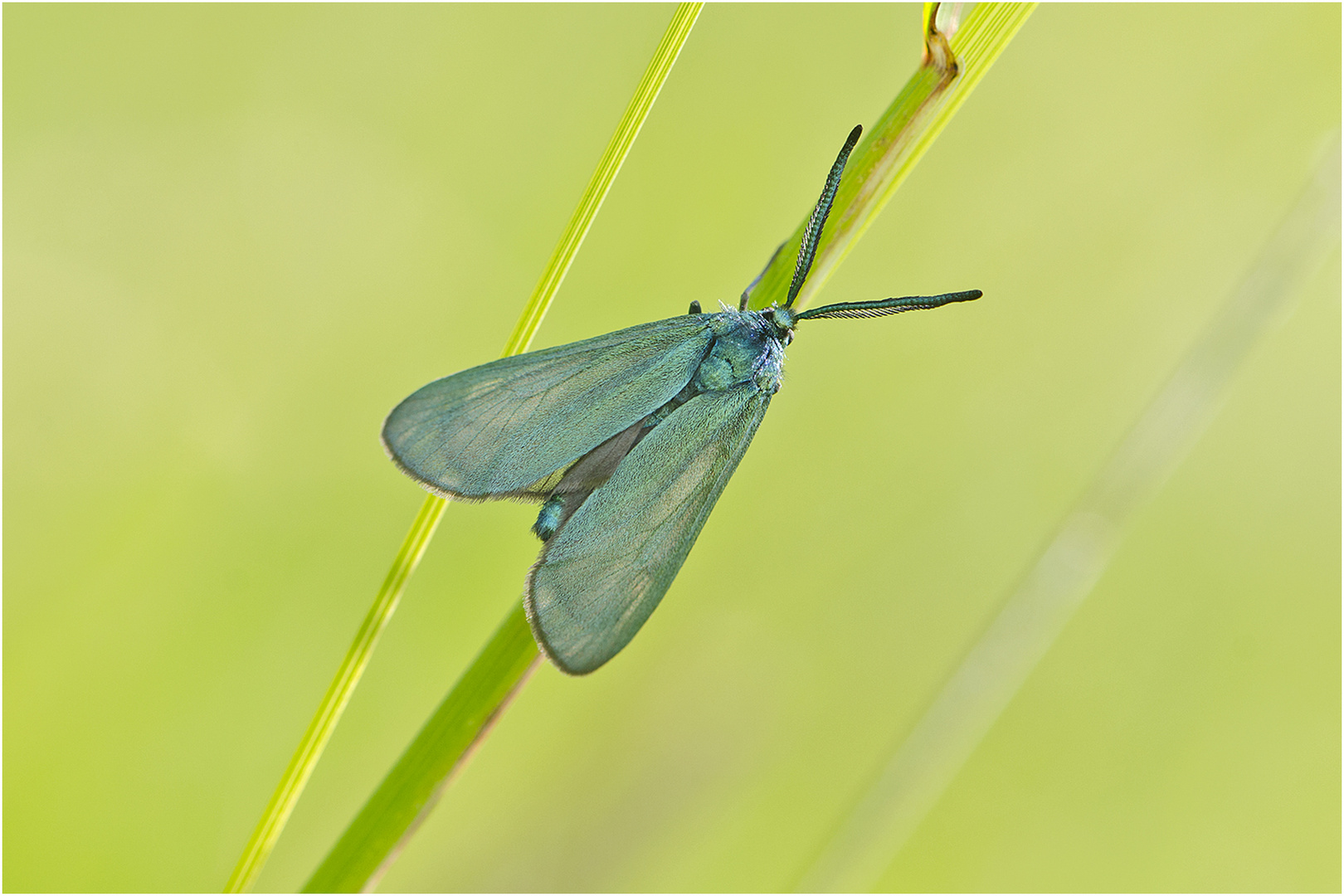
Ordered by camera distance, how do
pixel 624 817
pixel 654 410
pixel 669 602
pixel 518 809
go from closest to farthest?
pixel 654 410 → pixel 624 817 → pixel 518 809 → pixel 669 602

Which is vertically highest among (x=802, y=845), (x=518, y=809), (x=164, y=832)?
(x=802, y=845)

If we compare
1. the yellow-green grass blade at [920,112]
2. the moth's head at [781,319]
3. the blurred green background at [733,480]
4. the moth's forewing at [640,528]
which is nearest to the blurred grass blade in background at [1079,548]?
the blurred green background at [733,480]

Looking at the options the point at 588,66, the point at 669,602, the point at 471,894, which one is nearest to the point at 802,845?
the point at 669,602

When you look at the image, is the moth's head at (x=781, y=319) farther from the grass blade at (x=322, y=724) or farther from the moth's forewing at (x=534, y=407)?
the grass blade at (x=322, y=724)

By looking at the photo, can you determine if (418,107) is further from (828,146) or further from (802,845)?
(802,845)

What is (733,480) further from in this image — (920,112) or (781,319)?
(920,112)

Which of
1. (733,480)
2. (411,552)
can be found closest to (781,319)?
(411,552)
